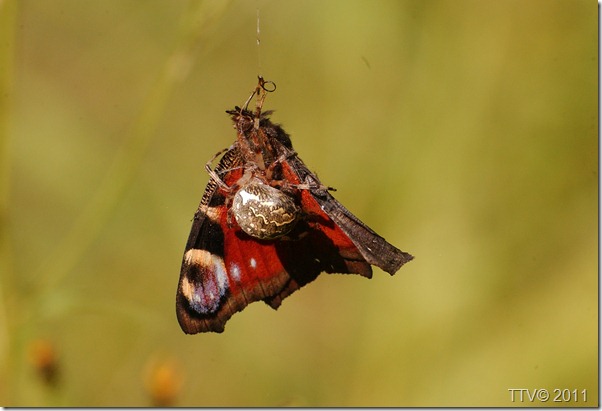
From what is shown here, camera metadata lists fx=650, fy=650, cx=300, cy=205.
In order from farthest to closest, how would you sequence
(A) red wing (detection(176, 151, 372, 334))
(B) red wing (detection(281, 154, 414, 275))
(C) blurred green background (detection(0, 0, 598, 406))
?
(C) blurred green background (detection(0, 0, 598, 406)), (A) red wing (detection(176, 151, 372, 334)), (B) red wing (detection(281, 154, 414, 275))

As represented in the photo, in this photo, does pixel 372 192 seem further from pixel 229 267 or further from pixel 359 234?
pixel 359 234

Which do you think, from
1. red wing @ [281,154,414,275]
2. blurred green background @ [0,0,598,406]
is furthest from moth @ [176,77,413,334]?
blurred green background @ [0,0,598,406]

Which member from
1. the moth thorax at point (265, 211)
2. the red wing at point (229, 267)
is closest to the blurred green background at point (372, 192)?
the red wing at point (229, 267)

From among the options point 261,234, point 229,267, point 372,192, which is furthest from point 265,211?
point 372,192

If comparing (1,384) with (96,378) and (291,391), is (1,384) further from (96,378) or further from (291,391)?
(291,391)

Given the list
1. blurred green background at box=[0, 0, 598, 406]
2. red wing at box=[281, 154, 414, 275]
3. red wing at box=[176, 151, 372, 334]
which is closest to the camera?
red wing at box=[281, 154, 414, 275]

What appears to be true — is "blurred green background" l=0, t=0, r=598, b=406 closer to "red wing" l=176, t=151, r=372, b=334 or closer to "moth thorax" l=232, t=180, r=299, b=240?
"red wing" l=176, t=151, r=372, b=334

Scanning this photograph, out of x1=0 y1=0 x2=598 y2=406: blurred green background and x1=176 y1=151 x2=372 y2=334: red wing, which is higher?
x1=0 y1=0 x2=598 y2=406: blurred green background

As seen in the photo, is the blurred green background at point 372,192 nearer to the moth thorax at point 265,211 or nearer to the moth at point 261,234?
the moth at point 261,234
